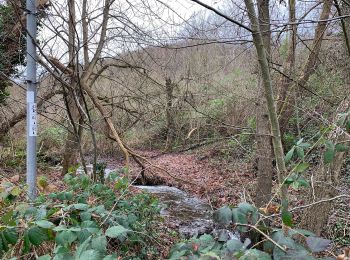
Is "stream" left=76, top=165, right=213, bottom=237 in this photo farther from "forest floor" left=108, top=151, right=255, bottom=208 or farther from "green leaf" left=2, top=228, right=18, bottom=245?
"green leaf" left=2, top=228, right=18, bottom=245

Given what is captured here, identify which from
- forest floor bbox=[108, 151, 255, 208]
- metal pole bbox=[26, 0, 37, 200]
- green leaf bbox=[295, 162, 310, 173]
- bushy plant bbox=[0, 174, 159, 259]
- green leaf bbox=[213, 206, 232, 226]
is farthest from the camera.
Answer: forest floor bbox=[108, 151, 255, 208]

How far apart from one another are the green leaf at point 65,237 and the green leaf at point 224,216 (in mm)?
691

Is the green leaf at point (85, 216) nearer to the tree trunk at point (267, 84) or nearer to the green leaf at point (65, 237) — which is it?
the green leaf at point (65, 237)

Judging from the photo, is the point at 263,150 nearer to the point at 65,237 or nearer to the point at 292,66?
A: the point at 292,66

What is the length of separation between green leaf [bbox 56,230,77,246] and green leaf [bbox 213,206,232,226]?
691 millimetres

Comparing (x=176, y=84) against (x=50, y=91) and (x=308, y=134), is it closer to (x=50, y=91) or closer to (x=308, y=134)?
(x=50, y=91)

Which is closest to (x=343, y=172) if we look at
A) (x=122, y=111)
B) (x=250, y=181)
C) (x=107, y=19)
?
(x=250, y=181)

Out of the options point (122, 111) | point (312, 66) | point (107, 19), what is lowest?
point (122, 111)

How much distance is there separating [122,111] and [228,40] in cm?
525

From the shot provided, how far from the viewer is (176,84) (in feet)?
26.0

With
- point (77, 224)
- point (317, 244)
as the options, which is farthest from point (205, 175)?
point (317, 244)

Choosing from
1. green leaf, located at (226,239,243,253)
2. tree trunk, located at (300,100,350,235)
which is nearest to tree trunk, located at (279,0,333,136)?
tree trunk, located at (300,100,350,235)

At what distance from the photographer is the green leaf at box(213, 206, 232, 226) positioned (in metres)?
1.49

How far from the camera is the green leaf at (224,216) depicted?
1.49 m
